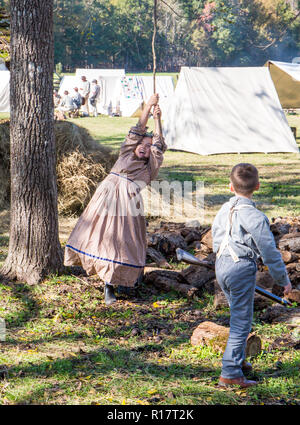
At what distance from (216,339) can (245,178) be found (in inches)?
50.8

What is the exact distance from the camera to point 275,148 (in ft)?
48.9

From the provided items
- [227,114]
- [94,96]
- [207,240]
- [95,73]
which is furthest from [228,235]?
[95,73]

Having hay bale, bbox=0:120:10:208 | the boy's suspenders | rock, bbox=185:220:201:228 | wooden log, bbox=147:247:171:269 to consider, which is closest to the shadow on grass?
the boy's suspenders

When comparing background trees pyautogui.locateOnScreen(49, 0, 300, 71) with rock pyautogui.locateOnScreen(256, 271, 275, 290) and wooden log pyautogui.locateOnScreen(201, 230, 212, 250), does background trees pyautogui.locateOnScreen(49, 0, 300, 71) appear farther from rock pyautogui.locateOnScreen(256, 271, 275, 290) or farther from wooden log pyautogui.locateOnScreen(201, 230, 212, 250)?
rock pyautogui.locateOnScreen(256, 271, 275, 290)

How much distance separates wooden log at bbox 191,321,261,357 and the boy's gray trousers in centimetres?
45

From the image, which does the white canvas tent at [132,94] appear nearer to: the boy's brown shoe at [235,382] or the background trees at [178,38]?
the boy's brown shoe at [235,382]

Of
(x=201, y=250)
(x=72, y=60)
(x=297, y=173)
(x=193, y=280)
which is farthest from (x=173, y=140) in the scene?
(x=72, y=60)

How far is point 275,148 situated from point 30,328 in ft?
38.8

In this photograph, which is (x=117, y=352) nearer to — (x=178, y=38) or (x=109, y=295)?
(x=109, y=295)

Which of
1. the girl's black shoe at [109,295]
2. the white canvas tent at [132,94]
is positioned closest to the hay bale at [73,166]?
the girl's black shoe at [109,295]

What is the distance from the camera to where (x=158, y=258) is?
240 inches

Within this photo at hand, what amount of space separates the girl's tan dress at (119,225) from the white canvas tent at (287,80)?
618 inches

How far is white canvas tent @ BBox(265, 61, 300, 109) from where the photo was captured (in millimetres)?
19500

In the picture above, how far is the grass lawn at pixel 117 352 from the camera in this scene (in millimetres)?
3197
